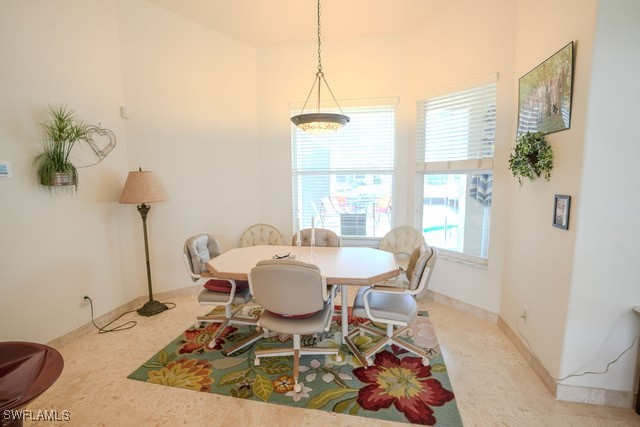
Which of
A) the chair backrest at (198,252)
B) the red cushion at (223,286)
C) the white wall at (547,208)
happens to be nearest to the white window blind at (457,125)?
the white wall at (547,208)

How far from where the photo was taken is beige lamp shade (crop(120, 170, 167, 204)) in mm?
3052

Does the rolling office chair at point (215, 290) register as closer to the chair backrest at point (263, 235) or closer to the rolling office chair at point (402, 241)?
the chair backrest at point (263, 235)

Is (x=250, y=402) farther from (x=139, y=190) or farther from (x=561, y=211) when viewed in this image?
(x=561, y=211)

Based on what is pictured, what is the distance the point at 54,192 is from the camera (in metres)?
2.63

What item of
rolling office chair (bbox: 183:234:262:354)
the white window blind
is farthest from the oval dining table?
the white window blind

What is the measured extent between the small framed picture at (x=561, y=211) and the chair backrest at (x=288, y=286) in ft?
5.43

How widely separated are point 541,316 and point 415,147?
7.31 feet

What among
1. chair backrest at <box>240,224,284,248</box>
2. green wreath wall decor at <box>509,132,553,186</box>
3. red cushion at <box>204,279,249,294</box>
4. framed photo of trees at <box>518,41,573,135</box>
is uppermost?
framed photo of trees at <box>518,41,573,135</box>

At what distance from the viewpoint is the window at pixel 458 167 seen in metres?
3.10

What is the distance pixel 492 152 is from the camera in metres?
3.02

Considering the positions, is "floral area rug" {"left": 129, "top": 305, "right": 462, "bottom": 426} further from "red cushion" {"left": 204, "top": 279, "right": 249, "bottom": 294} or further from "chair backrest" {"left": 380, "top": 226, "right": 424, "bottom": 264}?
"chair backrest" {"left": 380, "top": 226, "right": 424, "bottom": 264}

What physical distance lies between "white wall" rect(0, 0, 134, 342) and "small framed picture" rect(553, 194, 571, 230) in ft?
13.2

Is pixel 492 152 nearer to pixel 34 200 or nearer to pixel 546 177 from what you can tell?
pixel 546 177

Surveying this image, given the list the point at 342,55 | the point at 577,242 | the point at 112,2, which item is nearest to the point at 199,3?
the point at 112,2
